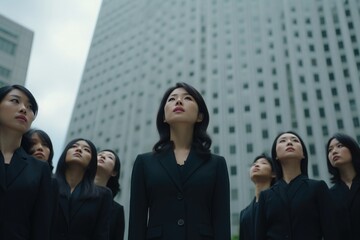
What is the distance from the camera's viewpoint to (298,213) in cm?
504

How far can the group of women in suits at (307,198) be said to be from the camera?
4.98 m

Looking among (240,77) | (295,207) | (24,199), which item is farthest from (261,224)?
(240,77)

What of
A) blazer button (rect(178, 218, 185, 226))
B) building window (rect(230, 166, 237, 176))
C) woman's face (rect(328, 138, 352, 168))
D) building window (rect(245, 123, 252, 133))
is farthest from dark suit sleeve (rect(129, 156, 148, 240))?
building window (rect(245, 123, 252, 133))

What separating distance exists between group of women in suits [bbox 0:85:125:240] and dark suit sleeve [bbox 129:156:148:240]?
89cm

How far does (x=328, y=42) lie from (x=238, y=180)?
2725cm

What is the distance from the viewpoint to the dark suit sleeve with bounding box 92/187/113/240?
528 centimetres

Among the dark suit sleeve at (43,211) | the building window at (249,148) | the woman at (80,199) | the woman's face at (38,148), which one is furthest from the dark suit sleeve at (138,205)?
the building window at (249,148)

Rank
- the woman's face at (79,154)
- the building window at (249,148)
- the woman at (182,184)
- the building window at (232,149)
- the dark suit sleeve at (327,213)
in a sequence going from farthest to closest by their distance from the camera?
the building window at (232,149)
the building window at (249,148)
the woman's face at (79,154)
the dark suit sleeve at (327,213)
the woman at (182,184)

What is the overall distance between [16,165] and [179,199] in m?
1.82

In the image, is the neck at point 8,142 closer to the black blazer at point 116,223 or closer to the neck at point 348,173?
the black blazer at point 116,223

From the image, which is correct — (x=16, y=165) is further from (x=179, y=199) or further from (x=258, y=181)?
(x=258, y=181)

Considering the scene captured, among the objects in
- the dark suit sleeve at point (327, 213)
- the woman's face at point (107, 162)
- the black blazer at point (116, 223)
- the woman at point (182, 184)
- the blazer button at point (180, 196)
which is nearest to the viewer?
the woman at point (182, 184)

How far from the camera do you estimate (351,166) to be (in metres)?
6.18

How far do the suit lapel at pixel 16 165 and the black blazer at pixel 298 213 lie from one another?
318 cm
